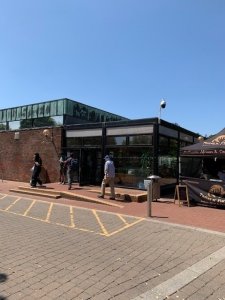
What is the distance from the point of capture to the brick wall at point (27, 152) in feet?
66.9

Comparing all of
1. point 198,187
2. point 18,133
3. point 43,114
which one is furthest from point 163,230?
point 43,114

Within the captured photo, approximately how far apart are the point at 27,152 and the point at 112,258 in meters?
16.8

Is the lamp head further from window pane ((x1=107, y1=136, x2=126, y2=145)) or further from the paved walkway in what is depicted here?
the paved walkway

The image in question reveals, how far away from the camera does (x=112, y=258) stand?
21.5ft

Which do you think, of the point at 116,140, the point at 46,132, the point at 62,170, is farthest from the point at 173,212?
the point at 46,132

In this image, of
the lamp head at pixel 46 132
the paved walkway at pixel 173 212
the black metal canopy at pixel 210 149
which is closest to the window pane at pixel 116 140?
the paved walkway at pixel 173 212

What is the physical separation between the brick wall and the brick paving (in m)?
9.41

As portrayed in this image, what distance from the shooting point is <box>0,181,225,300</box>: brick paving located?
499 cm

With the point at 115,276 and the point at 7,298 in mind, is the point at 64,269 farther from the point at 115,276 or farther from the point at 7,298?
the point at 7,298

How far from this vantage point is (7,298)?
15.0ft

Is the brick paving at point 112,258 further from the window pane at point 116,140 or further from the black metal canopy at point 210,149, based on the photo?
the window pane at point 116,140

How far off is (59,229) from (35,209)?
3430mm

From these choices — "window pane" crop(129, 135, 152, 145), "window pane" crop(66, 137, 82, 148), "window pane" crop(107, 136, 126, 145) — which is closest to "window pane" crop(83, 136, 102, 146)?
"window pane" crop(66, 137, 82, 148)

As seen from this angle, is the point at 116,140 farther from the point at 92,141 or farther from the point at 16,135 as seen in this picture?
the point at 16,135
